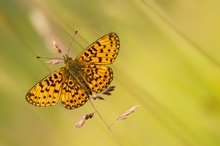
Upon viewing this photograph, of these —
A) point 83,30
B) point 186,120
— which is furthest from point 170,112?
point 83,30

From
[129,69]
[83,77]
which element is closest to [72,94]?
[83,77]

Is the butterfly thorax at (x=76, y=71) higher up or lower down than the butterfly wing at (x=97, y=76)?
higher up

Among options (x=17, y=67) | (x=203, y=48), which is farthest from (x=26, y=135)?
(x=203, y=48)

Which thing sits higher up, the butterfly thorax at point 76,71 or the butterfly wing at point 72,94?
the butterfly thorax at point 76,71

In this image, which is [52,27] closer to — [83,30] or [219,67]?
[83,30]

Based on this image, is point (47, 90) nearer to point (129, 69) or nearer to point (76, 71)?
point (76, 71)

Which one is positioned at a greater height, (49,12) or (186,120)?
(49,12)
